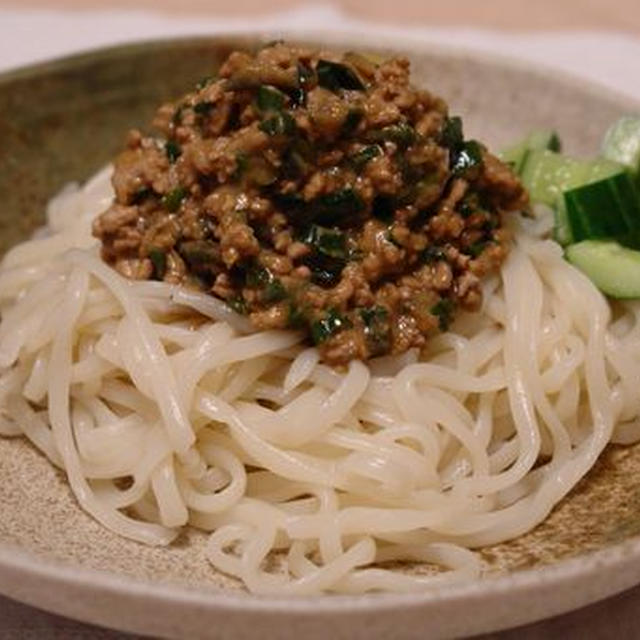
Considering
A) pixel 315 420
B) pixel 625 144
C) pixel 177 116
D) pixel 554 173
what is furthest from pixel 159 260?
pixel 625 144

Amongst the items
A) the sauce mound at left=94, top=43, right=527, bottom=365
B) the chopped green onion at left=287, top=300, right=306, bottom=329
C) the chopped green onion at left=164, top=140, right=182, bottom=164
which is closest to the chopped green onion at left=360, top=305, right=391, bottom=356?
the sauce mound at left=94, top=43, right=527, bottom=365

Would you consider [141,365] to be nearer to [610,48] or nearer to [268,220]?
[268,220]

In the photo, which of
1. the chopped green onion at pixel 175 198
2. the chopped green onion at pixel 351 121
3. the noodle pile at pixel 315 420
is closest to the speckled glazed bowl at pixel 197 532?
the noodle pile at pixel 315 420

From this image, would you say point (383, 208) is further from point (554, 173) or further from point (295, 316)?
point (554, 173)

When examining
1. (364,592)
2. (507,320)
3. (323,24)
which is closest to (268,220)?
(507,320)

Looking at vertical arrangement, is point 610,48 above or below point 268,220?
below

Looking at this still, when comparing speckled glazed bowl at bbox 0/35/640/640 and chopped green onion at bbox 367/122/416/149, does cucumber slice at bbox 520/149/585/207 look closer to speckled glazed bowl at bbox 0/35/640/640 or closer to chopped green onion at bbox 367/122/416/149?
speckled glazed bowl at bbox 0/35/640/640
